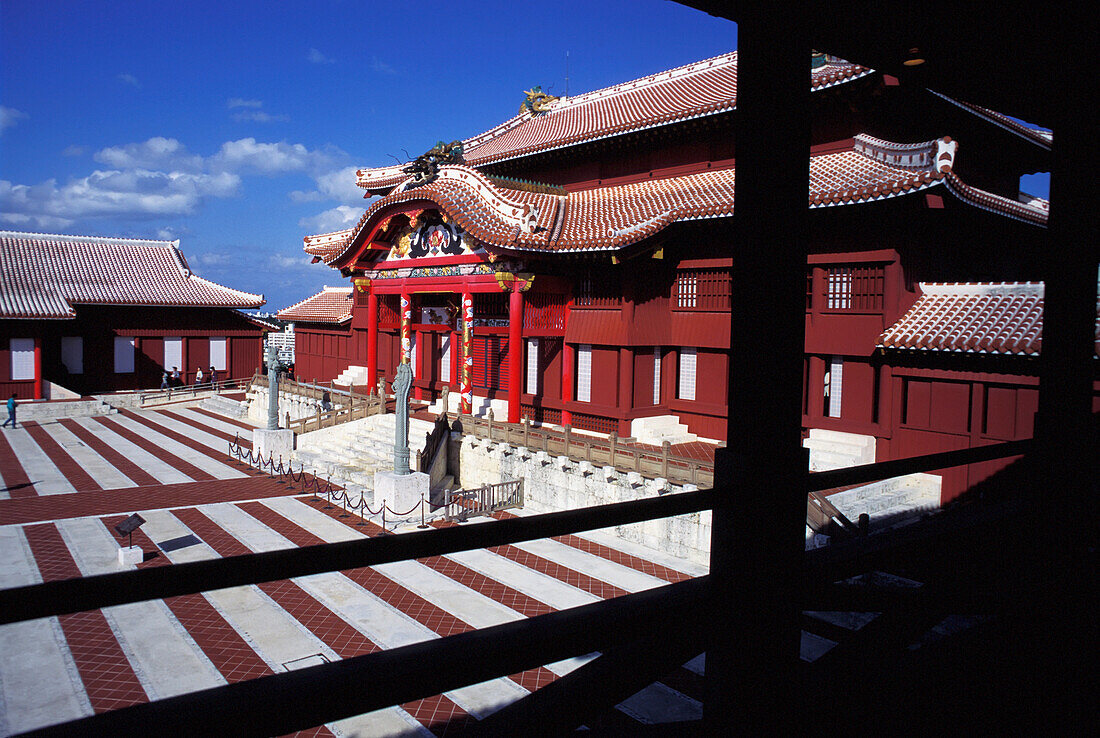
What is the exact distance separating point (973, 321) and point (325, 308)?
2653 cm

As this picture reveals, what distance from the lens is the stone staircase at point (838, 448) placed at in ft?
42.4

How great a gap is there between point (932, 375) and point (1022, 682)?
1026cm

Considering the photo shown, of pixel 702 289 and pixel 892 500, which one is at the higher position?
pixel 702 289

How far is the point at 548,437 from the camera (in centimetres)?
1470

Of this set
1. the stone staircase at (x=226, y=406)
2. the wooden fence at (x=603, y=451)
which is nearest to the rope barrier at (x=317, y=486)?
the wooden fence at (x=603, y=451)

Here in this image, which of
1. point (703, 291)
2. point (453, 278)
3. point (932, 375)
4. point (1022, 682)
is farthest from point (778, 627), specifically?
point (453, 278)

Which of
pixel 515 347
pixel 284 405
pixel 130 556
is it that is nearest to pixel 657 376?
pixel 515 347

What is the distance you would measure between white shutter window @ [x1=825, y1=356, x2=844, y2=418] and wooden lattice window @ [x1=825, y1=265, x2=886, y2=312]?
3.67ft

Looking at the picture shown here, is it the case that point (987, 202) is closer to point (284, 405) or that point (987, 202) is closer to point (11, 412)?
point (284, 405)

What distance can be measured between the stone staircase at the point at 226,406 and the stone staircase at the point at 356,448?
9.99 meters

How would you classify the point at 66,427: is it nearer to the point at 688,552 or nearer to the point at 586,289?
the point at 586,289

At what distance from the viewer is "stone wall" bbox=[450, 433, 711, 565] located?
11977 mm

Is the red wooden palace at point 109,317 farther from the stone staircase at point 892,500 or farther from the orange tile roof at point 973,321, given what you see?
the orange tile roof at point 973,321

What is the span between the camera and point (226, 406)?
1195 inches
